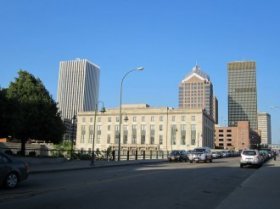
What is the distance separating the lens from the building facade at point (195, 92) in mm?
182250

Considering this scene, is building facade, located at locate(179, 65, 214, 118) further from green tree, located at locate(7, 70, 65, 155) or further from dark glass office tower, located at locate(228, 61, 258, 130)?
green tree, located at locate(7, 70, 65, 155)

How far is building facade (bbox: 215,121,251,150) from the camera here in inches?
6929

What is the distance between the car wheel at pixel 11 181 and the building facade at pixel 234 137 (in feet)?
547

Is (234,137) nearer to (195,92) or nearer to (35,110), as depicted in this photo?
(195,92)

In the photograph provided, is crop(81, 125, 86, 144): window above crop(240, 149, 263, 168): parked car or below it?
above

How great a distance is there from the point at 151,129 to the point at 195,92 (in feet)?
111

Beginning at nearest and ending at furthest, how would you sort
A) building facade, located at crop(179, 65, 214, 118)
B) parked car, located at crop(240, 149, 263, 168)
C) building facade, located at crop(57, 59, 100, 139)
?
parked car, located at crop(240, 149, 263, 168) → building facade, located at crop(57, 59, 100, 139) → building facade, located at crop(179, 65, 214, 118)

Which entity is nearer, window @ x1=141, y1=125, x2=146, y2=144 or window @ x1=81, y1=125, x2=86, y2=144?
window @ x1=141, y1=125, x2=146, y2=144

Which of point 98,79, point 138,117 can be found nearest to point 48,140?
point 98,79

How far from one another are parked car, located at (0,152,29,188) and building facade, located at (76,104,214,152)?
5274 inches

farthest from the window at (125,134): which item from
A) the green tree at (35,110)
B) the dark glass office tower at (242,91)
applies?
the green tree at (35,110)

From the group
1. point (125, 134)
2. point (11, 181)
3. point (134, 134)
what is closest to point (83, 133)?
point (125, 134)

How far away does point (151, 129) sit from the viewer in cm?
16425

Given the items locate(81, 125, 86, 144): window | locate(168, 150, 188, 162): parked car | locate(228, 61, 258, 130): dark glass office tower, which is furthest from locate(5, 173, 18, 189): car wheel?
locate(228, 61, 258, 130): dark glass office tower
